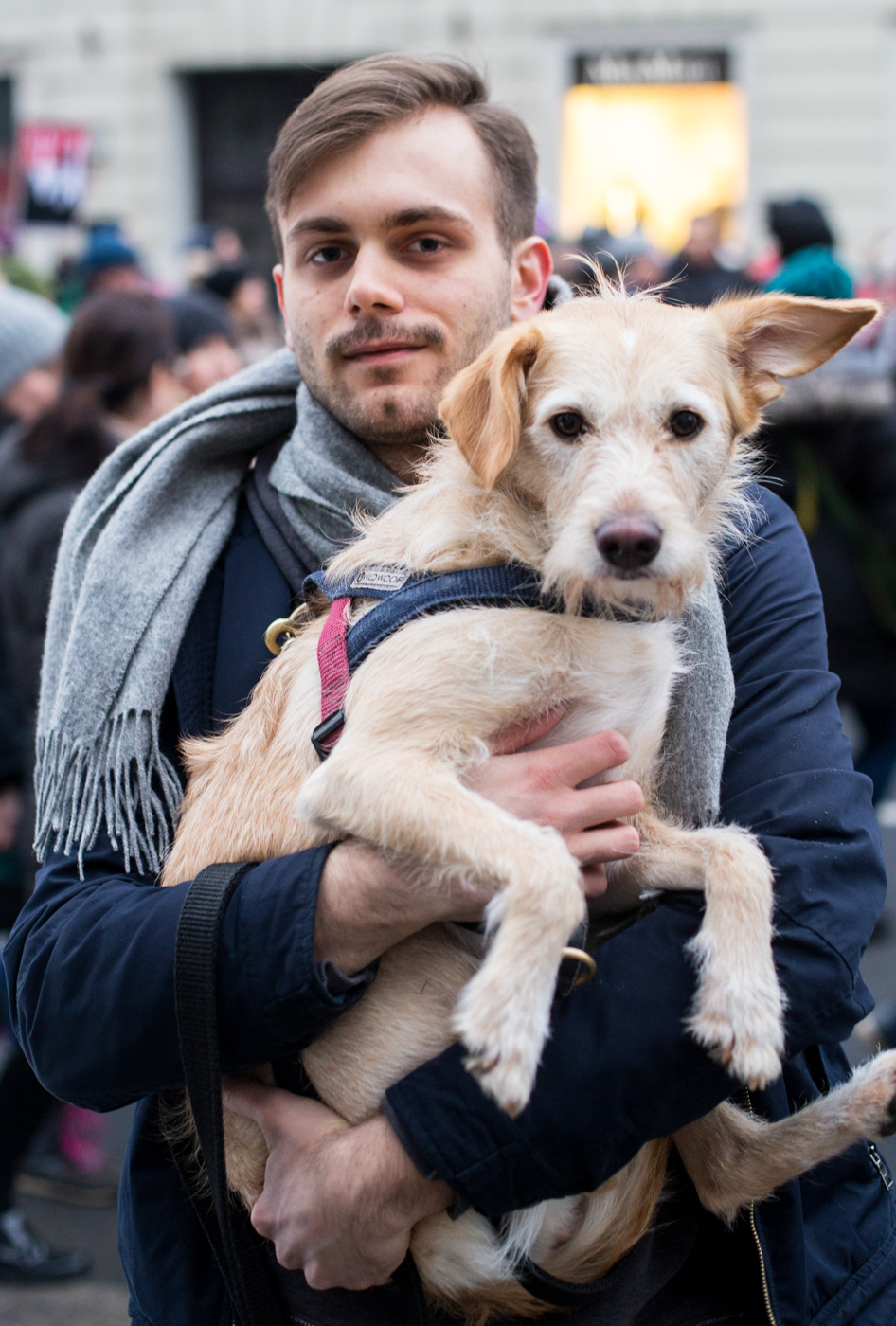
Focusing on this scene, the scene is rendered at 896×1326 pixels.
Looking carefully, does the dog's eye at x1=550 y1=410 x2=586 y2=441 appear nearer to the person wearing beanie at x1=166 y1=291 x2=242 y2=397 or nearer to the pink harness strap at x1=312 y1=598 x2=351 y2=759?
the pink harness strap at x1=312 y1=598 x2=351 y2=759

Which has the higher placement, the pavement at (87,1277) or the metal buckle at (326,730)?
the metal buckle at (326,730)

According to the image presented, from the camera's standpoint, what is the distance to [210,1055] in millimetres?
1740

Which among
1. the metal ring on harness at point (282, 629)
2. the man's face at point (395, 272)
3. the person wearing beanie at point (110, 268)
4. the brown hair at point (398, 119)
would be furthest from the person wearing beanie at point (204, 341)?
the metal ring on harness at point (282, 629)

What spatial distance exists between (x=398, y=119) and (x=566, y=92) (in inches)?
731

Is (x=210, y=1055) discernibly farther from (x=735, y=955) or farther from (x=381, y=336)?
(x=381, y=336)

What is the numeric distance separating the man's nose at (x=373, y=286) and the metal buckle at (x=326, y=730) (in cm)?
74

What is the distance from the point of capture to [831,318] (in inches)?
83.4

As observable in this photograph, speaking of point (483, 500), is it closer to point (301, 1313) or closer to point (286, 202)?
point (286, 202)

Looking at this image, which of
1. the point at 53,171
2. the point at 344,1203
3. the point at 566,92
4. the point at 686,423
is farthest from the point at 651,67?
the point at 344,1203

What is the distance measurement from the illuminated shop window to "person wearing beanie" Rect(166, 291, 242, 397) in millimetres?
12384

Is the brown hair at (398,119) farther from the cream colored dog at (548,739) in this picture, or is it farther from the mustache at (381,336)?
the cream colored dog at (548,739)

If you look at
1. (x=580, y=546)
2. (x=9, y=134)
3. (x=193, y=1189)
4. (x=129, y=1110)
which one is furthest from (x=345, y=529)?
(x=9, y=134)

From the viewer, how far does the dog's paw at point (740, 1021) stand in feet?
5.51

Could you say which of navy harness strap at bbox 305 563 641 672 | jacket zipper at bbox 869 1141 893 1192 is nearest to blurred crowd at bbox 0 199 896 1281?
navy harness strap at bbox 305 563 641 672
